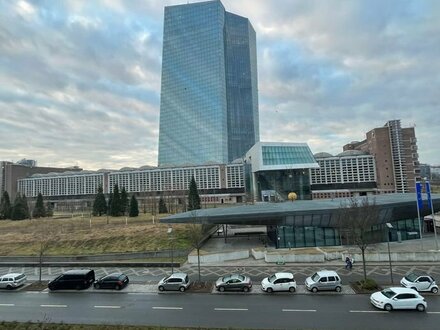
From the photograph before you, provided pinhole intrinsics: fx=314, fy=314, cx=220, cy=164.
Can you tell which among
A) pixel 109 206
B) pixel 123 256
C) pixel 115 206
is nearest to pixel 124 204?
pixel 115 206

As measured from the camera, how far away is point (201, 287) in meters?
28.7

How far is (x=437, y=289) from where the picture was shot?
25.2m

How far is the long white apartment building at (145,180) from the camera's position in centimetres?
15088

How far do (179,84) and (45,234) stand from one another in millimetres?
142827

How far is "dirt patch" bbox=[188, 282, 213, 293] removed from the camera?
91.6 feet

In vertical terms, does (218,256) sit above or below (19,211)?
below

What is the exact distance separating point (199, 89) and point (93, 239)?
140969mm

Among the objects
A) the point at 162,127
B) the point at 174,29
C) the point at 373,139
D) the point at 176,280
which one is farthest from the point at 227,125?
the point at 176,280

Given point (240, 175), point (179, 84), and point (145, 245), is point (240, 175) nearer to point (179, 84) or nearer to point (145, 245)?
point (179, 84)

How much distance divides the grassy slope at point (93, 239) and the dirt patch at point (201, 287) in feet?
53.7

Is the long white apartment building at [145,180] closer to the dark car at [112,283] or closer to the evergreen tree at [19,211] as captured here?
the evergreen tree at [19,211]

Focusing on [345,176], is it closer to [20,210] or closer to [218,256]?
[218,256]

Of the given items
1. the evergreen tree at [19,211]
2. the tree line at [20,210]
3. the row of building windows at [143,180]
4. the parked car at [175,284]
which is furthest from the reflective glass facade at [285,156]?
the parked car at [175,284]

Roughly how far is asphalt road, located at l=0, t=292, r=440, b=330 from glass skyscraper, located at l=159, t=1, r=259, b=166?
15079cm
